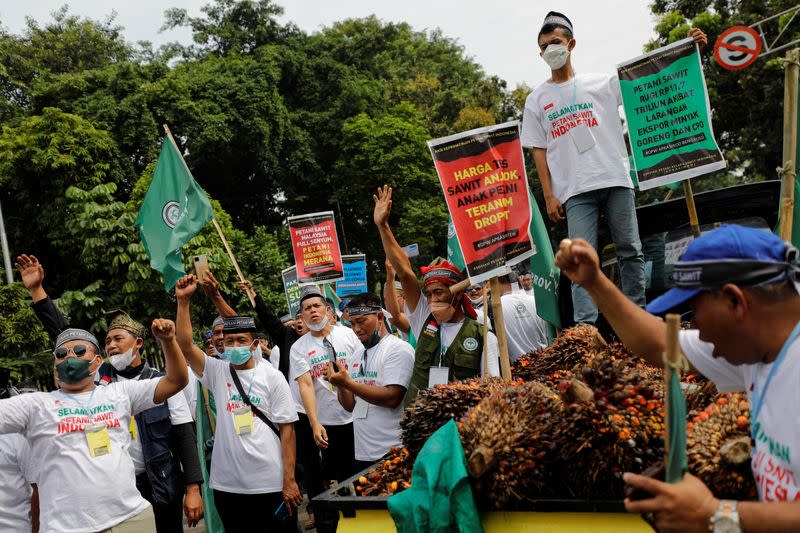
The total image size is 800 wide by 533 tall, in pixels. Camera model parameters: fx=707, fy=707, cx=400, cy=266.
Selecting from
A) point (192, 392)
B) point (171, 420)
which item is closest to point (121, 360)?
point (171, 420)

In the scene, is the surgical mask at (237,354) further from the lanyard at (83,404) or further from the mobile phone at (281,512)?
the lanyard at (83,404)

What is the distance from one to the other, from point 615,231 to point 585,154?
590 millimetres

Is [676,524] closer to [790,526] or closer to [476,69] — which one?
[790,526]

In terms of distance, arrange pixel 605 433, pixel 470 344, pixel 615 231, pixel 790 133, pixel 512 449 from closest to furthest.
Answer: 1. pixel 605 433
2. pixel 512 449
3. pixel 790 133
4. pixel 470 344
5. pixel 615 231

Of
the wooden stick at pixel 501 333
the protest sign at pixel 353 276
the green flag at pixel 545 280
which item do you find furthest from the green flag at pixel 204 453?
the protest sign at pixel 353 276

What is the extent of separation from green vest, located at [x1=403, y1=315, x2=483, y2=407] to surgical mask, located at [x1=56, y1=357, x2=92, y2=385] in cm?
205

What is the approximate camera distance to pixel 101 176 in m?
18.8

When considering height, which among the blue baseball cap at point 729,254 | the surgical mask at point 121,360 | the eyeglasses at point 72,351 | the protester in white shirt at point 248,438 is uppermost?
the blue baseball cap at point 729,254

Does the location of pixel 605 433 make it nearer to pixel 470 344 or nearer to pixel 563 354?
pixel 563 354

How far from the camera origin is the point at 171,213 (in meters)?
8.42

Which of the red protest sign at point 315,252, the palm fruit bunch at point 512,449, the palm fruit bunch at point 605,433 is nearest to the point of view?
the palm fruit bunch at point 605,433

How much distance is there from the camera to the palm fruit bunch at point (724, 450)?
2295 millimetres

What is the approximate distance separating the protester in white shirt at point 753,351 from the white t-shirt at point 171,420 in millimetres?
4447

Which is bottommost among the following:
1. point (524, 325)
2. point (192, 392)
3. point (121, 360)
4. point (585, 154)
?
point (192, 392)
